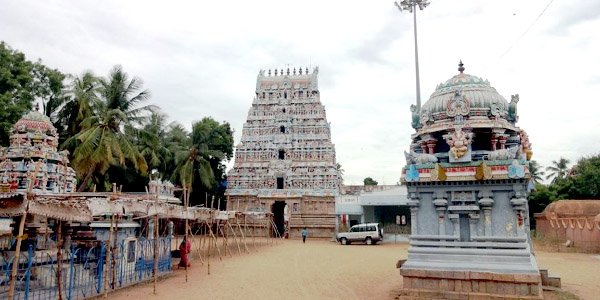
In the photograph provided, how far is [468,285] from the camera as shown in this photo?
9633 millimetres

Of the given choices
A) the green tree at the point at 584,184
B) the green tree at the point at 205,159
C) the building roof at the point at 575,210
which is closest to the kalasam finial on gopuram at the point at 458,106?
the building roof at the point at 575,210

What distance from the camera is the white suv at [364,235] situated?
28.6 metres

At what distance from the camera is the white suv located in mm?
28625

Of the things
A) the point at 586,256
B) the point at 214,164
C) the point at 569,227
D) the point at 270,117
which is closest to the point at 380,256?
the point at 586,256

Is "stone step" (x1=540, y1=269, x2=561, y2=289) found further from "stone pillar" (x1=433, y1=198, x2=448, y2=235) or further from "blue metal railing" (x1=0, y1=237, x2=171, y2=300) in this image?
"blue metal railing" (x1=0, y1=237, x2=171, y2=300)

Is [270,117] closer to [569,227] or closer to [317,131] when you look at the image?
[317,131]

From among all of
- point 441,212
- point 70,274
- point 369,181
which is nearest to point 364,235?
point 441,212

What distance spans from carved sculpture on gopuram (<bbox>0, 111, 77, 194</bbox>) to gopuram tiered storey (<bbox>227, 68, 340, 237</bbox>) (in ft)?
66.1

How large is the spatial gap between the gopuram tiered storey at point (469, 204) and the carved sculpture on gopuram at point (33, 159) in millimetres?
10784

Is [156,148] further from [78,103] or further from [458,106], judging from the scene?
[458,106]

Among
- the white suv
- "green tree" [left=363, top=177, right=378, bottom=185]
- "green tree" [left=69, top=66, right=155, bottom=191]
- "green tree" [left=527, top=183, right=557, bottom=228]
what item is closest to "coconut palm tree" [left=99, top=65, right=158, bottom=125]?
"green tree" [left=69, top=66, right=155, bottom=191]

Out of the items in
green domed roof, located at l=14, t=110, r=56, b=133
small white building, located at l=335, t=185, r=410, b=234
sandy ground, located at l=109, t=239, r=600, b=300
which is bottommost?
sandy ground, located at l=109, t=239, r=600, b=300

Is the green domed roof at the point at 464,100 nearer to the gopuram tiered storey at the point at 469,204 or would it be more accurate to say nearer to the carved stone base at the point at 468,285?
the gopuram tiered storey at the point at 469,204

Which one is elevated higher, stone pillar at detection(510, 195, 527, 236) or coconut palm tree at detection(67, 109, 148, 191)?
coconut palm tree at detection(67, 109, 148, 191)
